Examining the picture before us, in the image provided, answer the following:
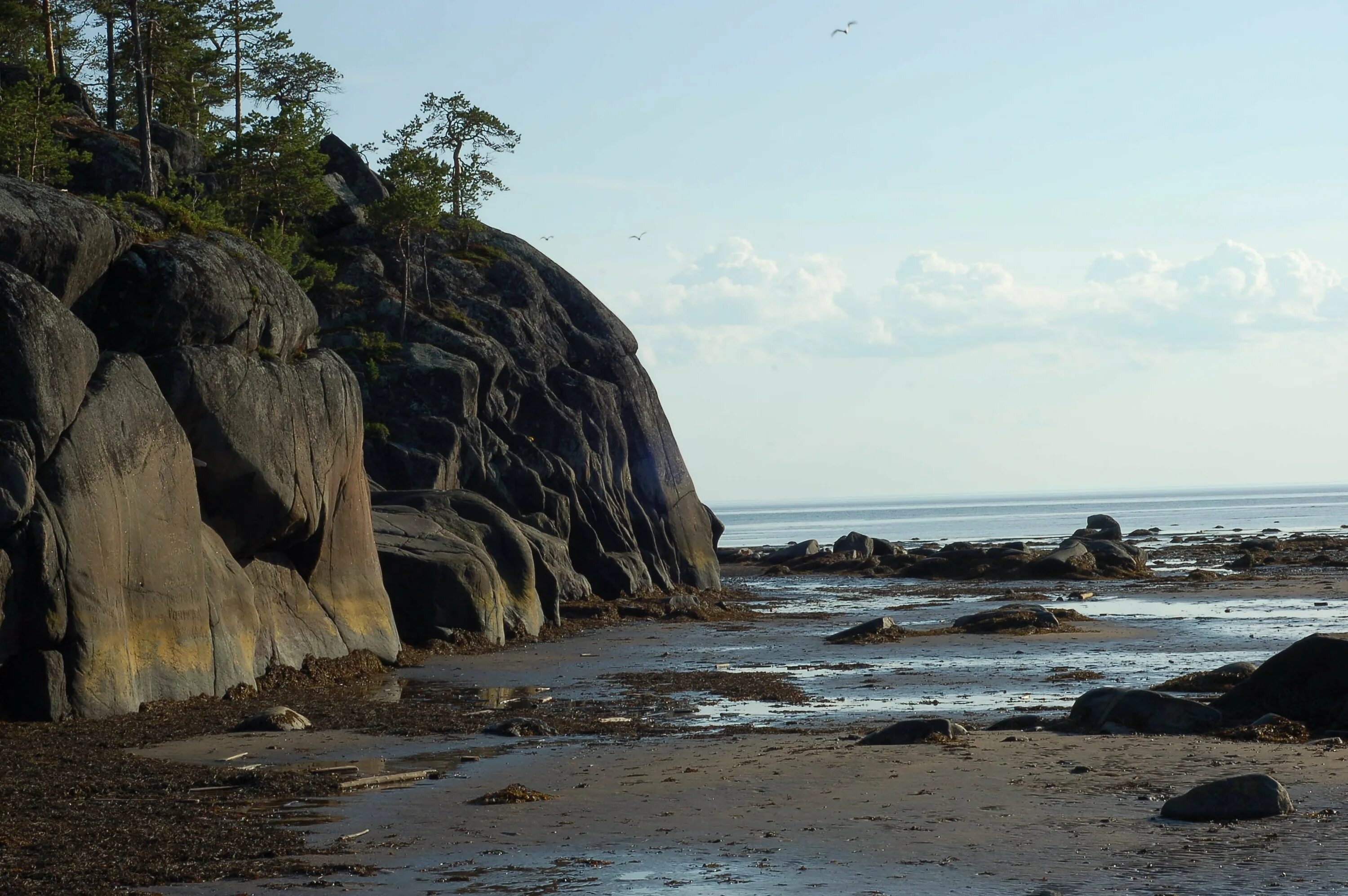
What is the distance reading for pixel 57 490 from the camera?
15375 mm

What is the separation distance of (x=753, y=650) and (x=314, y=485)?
9618mm

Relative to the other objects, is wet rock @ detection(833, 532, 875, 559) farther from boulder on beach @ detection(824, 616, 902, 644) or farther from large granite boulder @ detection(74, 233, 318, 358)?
large granite boulder @ detection(74, 233, 318, 358)

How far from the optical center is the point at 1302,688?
1461 centimetres

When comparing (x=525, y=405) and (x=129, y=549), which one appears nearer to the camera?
(x=129, y=549)

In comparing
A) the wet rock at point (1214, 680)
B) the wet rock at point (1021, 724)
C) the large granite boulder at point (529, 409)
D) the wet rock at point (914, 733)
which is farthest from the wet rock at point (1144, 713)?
the large granite boulder at point (529, 409)

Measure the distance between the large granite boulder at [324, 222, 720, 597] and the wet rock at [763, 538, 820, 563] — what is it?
18.0 meters

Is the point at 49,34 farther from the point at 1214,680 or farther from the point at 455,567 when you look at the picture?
the point at 1214,680

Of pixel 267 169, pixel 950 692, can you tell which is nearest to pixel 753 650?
pixel 950 692

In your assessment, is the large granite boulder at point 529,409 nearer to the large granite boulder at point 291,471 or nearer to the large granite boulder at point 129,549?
the large granite boulder at point 291,471

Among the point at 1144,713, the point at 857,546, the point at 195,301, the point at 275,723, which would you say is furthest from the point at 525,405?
the point at 857,546

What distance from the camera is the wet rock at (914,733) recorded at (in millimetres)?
13828

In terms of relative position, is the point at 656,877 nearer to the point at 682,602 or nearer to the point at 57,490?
the point at 57,490

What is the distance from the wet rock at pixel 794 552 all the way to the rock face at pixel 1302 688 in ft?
168

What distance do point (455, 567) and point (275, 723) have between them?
10397mm
